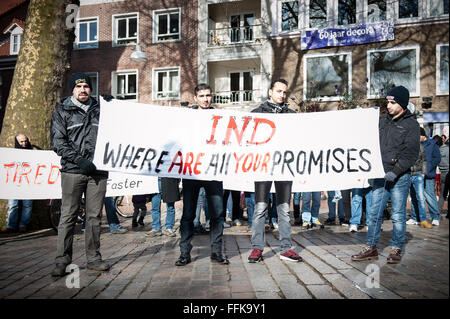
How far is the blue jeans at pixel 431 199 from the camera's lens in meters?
7.66

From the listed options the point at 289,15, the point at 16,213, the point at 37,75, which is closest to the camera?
the point at 16,213

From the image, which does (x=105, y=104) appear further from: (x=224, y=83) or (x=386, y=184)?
(x=224, y=83)

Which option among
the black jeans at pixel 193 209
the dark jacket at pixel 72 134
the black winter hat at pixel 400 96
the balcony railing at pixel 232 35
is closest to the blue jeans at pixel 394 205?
the black winter hat at pixel 400 96

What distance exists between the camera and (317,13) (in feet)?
63.0

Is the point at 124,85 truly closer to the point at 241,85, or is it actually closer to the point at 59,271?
the point at 241,85

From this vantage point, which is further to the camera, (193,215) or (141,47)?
(141,47)

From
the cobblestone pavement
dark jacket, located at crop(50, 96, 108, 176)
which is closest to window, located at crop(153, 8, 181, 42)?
the cobblestone pavement

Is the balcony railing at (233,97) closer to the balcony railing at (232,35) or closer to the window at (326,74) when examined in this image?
the balcony railing at (232,35)

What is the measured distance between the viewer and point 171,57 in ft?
70.1

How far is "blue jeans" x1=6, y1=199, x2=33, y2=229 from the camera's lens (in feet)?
23.1

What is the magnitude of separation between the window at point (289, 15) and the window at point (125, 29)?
9036mm

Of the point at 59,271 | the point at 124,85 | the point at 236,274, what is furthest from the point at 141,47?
the point at 236,274

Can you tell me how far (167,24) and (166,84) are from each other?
3.65m

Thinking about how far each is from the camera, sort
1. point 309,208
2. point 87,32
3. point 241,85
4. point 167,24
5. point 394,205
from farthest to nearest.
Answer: point 87,32
point 241,85
point 167,24
point 309,208
point 394,205
